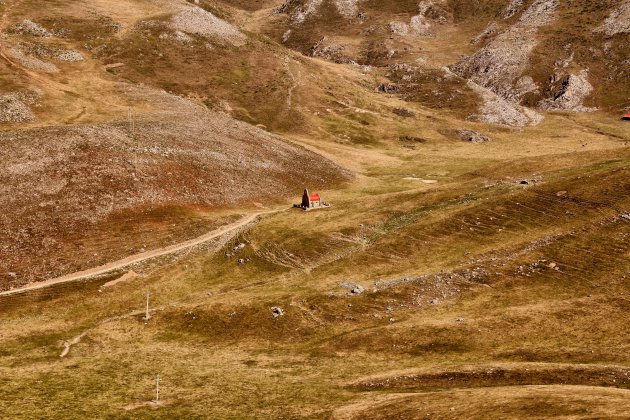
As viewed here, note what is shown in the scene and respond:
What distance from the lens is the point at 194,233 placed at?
100688mm

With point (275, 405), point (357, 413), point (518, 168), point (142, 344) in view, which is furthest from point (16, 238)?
point (518, 168)

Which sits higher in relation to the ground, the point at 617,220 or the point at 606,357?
the point at 617,220

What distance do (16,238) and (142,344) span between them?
36864 mm

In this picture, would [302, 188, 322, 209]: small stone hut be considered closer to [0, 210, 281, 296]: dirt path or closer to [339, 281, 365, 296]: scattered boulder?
[0, 210, 281, 296]: dirt path

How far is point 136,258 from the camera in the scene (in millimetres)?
90438

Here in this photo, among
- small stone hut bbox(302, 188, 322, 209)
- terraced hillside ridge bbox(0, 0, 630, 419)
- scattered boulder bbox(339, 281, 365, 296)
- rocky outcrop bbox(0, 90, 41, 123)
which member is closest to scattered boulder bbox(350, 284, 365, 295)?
scattered boulder bbox(339, 281, 365, 296)

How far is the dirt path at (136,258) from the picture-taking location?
266ft

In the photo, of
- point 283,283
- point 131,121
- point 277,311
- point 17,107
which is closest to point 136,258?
point 283,283

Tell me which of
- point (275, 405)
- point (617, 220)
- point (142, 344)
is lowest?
point (142, 344)

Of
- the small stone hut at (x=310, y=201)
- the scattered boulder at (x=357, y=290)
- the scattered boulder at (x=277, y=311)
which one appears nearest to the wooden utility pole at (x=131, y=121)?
the small stone hut at (x=310, y=201)

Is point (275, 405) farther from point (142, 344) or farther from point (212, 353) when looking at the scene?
point (142, 344)

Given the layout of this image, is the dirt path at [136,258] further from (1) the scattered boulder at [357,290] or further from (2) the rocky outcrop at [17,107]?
(2) the rocky outcrop at [17,107]

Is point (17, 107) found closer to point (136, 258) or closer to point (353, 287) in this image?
point (136, 258)

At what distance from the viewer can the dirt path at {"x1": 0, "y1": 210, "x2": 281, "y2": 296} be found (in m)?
81.1
